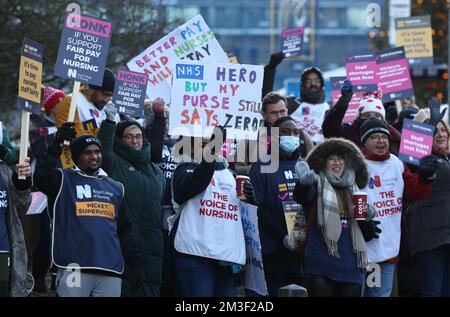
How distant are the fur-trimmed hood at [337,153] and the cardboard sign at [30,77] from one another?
2.21m

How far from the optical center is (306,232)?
9.85 metres

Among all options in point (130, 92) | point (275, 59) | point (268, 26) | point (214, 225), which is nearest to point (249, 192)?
point (214, 225)

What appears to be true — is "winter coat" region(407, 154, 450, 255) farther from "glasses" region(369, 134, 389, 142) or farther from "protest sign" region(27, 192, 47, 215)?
"protest sign" region(27, 192, 47, 215)

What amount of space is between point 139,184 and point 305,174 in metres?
1.74

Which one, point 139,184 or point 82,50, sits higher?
point 82,50

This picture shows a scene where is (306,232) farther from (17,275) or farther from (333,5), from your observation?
(333,5)

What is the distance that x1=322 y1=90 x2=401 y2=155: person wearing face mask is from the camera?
11.8 meters

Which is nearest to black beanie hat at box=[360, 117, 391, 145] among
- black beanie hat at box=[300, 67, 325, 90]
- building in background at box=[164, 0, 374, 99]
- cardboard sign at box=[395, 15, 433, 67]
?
black beanie hat at box=[300, 67, 325, 90]

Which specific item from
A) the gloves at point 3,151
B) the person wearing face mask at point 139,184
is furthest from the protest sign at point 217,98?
the gloves at point 3,151

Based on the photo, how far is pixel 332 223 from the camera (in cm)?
965

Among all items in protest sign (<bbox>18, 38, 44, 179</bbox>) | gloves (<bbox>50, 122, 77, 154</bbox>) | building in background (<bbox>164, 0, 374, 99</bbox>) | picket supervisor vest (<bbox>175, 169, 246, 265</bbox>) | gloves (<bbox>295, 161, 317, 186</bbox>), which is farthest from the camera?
building in background (<bbox>164, 0, 374, 99</bbox>)

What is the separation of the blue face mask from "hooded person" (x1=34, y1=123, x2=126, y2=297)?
161 centimetres

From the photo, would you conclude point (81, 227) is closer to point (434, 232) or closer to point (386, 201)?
point (386, 201)
